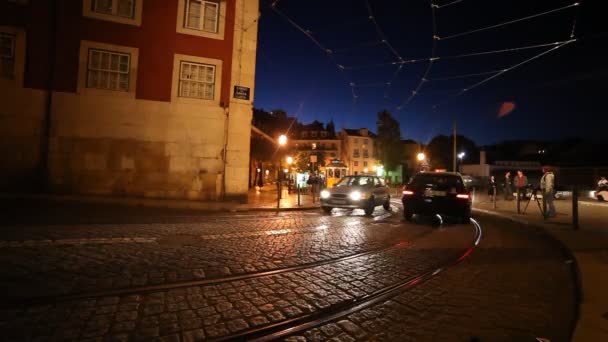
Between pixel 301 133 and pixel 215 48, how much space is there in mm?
70149

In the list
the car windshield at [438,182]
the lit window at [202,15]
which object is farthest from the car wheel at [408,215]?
the lit window at [202,15]

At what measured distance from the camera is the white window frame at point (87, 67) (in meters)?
14.6

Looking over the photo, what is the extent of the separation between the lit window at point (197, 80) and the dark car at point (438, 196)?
10.5m

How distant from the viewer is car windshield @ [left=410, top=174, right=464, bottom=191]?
37.2 feet

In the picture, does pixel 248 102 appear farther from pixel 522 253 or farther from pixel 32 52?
pixel 522 253

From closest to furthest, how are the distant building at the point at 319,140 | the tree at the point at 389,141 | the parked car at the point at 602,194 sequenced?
the parked car at the point at 602,194
the tree at the point at 389,141
the distant building at the point at 319,140

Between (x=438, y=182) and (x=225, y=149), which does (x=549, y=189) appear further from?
(x=225, y=149)

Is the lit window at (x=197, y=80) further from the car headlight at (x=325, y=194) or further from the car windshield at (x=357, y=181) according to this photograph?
the car windshield at (x=357, y=181)

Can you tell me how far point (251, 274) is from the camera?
4992 millimetres

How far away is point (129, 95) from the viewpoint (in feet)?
49.4

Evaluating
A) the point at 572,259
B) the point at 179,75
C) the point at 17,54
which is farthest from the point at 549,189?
the point at 17,54

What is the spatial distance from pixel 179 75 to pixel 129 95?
2.40m

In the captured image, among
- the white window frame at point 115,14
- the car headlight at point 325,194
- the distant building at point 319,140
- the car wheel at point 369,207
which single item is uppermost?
the distant building at point 319,140

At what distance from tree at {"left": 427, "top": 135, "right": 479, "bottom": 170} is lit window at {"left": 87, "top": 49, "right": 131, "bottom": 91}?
69912 millimetres
